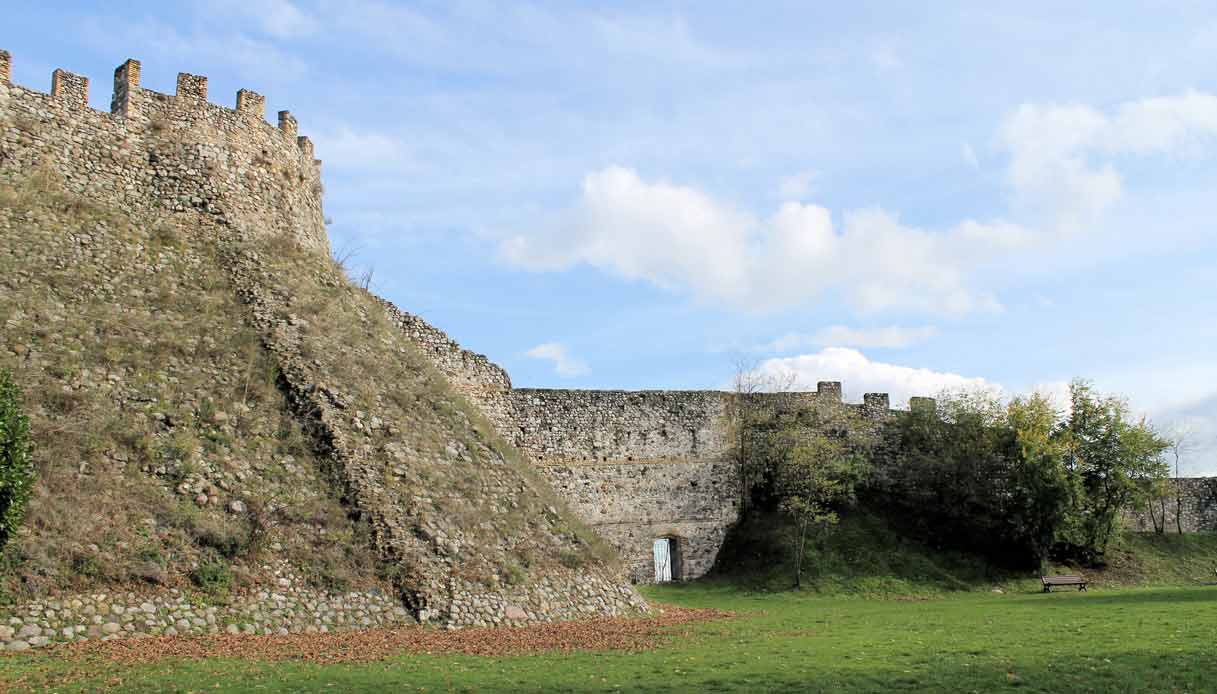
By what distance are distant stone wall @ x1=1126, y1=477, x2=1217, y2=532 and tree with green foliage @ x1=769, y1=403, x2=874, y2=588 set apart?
1417 cm

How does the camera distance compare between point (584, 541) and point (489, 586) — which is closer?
point (489, 586)

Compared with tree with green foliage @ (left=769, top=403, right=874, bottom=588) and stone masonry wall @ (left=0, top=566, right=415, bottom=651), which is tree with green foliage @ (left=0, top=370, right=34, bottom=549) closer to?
stone masonry wall @ (left=0, top=566, right=415, bottom=651)

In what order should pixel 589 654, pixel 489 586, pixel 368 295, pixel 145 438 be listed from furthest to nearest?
1. pixel 368 295
2. pixel 489 586
3. pixel 145 438
4. pixel 589 654

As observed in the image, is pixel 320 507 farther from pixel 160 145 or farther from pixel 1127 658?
pixel 1127 658

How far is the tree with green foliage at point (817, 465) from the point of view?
116 feet

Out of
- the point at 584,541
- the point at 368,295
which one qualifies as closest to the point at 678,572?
the point at 584,541

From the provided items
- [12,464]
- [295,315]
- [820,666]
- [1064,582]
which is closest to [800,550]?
[1064,582]

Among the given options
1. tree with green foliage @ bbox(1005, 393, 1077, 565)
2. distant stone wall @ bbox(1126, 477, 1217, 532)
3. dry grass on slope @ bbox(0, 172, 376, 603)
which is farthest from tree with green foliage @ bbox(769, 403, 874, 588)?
dry grass on slope @ bbox(0, 172, 376, 603)

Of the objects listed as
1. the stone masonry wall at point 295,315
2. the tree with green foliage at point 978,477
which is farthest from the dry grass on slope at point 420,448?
the tree with green foliage at point 978,477

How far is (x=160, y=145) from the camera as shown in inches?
998

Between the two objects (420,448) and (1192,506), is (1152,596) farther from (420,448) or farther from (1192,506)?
(420,448)

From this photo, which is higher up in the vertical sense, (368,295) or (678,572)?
(368,295)

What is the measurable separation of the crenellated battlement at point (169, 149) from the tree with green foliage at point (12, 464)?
10908mm

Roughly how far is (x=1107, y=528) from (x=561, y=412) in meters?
20.8
